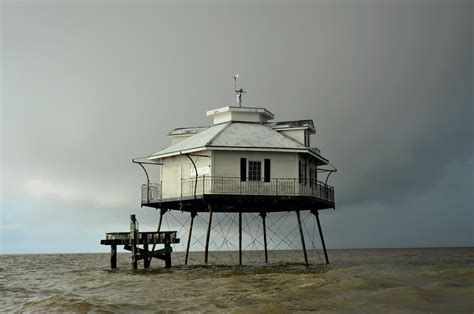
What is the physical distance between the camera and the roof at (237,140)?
1358 inches

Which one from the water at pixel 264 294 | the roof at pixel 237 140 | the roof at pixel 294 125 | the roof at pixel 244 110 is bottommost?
the water at pixel 264 294

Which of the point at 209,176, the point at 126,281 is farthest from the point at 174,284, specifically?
the point at 209,176

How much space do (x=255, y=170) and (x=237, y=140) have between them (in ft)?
6.94

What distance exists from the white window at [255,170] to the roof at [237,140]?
1.09 metres

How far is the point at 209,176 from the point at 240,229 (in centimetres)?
1020

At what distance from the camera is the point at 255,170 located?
3488cm

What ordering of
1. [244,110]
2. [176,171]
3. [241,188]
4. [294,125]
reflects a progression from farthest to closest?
[244,110]
[294,125]
[176,171]
[241,188]

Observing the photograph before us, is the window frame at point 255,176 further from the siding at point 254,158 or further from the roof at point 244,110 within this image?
the roof at point 244,110

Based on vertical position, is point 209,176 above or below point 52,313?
above

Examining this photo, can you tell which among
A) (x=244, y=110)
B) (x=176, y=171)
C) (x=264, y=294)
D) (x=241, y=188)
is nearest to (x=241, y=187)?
(x=241, y=188)

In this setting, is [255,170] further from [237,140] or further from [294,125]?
[294,125]

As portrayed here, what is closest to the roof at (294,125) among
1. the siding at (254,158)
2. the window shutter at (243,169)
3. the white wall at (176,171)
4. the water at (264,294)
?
the siding at (254,158)

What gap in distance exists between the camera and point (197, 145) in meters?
35.5

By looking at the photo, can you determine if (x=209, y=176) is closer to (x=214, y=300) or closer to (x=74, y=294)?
(x=74, y=294)
